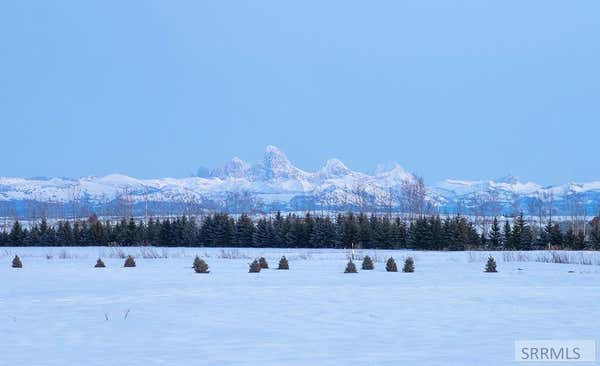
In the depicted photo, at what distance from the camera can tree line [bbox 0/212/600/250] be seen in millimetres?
44688

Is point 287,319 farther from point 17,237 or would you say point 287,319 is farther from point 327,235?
point 17,237

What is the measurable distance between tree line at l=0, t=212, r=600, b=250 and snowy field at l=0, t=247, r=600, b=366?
2716cm

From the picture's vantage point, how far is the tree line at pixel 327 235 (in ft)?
147

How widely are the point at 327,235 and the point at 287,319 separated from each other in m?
38.5

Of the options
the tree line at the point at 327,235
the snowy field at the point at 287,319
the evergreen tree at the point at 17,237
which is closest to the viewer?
the snowy field at the point at 287,319

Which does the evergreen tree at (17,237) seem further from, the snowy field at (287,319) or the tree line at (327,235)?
the snowy field at (287,319)

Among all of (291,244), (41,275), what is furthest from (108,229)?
(41,275)

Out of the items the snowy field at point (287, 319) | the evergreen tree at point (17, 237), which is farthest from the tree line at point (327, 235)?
the snowy field at point (287, 319)

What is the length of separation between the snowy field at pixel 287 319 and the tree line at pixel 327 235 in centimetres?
2716

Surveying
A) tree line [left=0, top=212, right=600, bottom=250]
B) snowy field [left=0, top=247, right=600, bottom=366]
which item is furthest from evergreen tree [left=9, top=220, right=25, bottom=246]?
snowy field [left=0, top=247, right=600, bottom=366]

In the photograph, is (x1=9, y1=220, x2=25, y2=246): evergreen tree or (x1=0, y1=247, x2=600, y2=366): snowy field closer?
(x1=0, y1=247, x2=600, y2=366): snowy field

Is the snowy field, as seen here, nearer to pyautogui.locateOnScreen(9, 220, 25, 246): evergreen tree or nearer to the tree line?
the tree line

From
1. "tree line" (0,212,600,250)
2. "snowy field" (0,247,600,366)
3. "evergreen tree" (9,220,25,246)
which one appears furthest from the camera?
"evergreen tree" (9,220,25,246)

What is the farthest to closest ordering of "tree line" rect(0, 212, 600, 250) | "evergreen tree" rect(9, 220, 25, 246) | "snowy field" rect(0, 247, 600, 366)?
"evergreen tree" rect(9, 220, 25, 246), "tree line" rect(0, 212, 600, 250), "snowy field" rect(0, 247, 600, 366)
